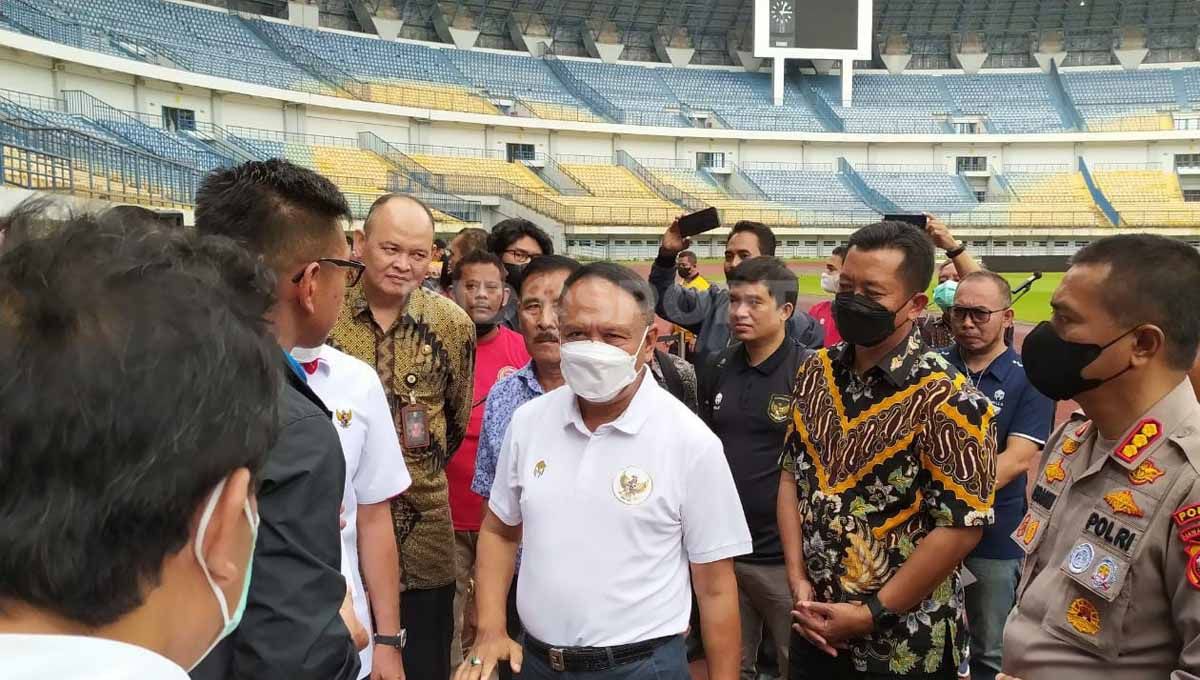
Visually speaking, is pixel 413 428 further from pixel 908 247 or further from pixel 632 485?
pixel 908 247

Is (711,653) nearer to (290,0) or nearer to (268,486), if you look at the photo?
(268,486)

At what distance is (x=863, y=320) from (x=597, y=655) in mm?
1365

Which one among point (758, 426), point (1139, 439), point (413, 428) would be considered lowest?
point (758, 426)

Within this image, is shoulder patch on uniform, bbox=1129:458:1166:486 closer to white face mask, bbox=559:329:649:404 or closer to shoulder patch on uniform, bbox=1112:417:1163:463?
shoulder patch on uniform, bbox=1112:417:1163:463

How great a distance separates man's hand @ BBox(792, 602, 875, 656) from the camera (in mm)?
2580

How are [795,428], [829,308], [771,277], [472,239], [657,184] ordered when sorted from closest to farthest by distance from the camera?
[795,428]
[771,277]
[472,239]
[829,308]
[657,184]

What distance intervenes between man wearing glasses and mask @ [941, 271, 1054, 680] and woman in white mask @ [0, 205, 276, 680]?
3488 mm

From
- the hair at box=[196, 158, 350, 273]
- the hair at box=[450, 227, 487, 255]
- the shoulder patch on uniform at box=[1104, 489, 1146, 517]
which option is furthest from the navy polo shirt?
the hair at box=[450, 227, 487, 255]

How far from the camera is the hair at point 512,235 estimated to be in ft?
17.6

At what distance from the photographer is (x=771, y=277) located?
422cm

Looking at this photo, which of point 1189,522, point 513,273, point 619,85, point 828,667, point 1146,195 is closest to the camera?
point 1189,522

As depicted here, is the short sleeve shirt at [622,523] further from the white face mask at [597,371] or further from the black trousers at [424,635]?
the black trousers at [424,635]

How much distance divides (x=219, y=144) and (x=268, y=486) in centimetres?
2953

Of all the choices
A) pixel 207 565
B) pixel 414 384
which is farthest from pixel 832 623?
pixel 207 565
